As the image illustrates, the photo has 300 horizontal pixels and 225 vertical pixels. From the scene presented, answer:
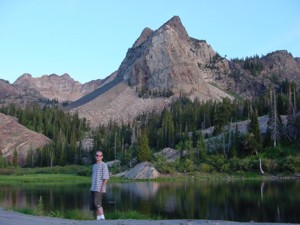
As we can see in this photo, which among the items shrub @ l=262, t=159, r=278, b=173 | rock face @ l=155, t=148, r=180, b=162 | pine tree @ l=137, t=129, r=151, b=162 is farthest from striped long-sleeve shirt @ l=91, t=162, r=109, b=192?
pine tree @ l=137, t=129, r=151, b=162

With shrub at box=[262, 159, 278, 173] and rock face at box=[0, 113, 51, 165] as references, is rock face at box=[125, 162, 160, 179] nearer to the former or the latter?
shrub at box=[262, 159, 278, 173]

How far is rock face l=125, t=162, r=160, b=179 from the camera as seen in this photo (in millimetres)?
93950

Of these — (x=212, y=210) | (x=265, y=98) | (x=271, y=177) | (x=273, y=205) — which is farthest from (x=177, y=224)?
(x=265, y=98)

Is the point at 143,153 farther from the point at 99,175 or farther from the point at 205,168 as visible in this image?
the point at 99,175

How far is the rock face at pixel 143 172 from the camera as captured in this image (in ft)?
308

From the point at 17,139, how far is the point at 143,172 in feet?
297

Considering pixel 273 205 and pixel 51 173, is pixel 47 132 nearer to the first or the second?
pixel 51 173

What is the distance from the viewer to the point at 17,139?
553 feet

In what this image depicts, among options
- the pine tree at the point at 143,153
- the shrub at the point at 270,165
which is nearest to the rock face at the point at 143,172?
the pine tree at the point at 143,153

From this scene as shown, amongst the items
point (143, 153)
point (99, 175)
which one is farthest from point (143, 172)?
point (99, 175)

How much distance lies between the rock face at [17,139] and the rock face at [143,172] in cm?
6799

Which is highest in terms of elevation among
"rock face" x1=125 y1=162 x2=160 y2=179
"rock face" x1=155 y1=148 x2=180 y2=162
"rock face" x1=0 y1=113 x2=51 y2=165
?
"rock face" x1=0 y1=113 x2=51 y2=165

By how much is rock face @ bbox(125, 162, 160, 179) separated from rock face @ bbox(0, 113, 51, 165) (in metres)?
68.0

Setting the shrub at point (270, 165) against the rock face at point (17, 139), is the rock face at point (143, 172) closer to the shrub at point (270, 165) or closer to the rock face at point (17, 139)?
the shrub at point (270, 165)
